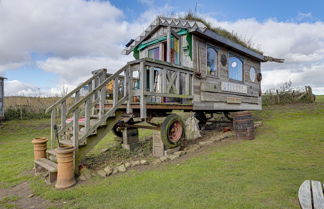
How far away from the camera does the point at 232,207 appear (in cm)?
293

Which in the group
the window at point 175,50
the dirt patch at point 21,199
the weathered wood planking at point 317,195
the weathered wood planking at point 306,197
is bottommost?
the dirt patch at point 21,199

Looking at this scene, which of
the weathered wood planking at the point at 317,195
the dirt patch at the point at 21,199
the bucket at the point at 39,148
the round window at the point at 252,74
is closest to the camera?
the weathered wood planking at the point at 317,195

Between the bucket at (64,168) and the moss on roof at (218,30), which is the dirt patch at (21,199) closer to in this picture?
the bucket at (64,168)

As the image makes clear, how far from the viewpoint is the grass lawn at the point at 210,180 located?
10.5ft

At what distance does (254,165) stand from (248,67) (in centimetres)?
680

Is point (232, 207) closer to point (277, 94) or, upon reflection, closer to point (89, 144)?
point (89, 144)

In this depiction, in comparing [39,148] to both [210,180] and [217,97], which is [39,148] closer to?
[210,180]

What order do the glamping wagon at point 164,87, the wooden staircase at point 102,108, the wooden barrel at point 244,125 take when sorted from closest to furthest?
the wooden staircase at point 102,108 → the glamping wagon at point 164,87 → the wooden barrel at point 244,125

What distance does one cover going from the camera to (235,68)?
9398 mm

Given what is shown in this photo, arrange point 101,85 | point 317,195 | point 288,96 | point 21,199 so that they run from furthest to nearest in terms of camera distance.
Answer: point 288,96, point 101,85, point 21,199, point 317,195

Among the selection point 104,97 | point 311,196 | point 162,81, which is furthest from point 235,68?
point 311,196

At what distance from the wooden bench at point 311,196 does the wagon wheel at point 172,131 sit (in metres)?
3.59

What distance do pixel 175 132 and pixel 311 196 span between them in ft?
13.4

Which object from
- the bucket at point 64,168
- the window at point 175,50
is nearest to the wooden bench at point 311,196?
the bucket at point 64,168
